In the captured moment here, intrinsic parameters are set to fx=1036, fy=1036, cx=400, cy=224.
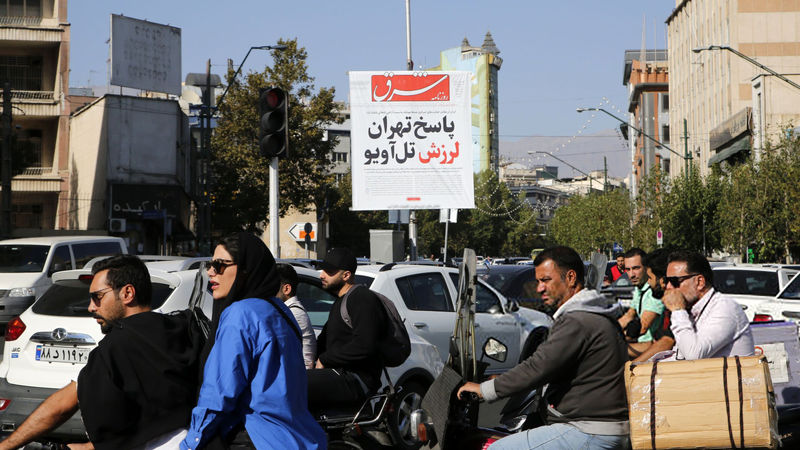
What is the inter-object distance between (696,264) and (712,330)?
0.44 m

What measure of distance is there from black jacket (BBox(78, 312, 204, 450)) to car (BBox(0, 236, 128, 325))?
15313mm

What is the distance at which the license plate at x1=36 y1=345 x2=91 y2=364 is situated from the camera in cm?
793

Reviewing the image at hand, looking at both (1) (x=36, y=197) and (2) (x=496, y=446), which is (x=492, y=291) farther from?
(1) (x=36, y=197)

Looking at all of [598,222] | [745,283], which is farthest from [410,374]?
[598,222]

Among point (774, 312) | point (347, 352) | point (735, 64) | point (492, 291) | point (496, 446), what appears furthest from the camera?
point (735, 64)

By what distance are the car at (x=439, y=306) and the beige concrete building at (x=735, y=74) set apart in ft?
119

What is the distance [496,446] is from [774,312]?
40.8ft

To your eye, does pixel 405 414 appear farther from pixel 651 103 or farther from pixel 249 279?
pixel 651 103

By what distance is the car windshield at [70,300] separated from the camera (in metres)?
8.16

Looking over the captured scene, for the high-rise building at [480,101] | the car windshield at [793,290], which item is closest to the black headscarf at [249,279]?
the car windshield at [793,290]

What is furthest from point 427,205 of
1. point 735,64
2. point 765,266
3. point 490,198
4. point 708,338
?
point 490,198

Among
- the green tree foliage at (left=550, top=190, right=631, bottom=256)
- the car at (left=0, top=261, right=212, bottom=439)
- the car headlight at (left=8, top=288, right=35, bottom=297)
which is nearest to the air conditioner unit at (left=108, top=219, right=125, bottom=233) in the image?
the car headlight at (left=8, top=288, right=35, bottom=297)

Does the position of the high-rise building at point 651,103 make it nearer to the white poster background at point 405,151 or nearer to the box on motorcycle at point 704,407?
the white poster background at point 405,151

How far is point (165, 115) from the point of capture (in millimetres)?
47812
